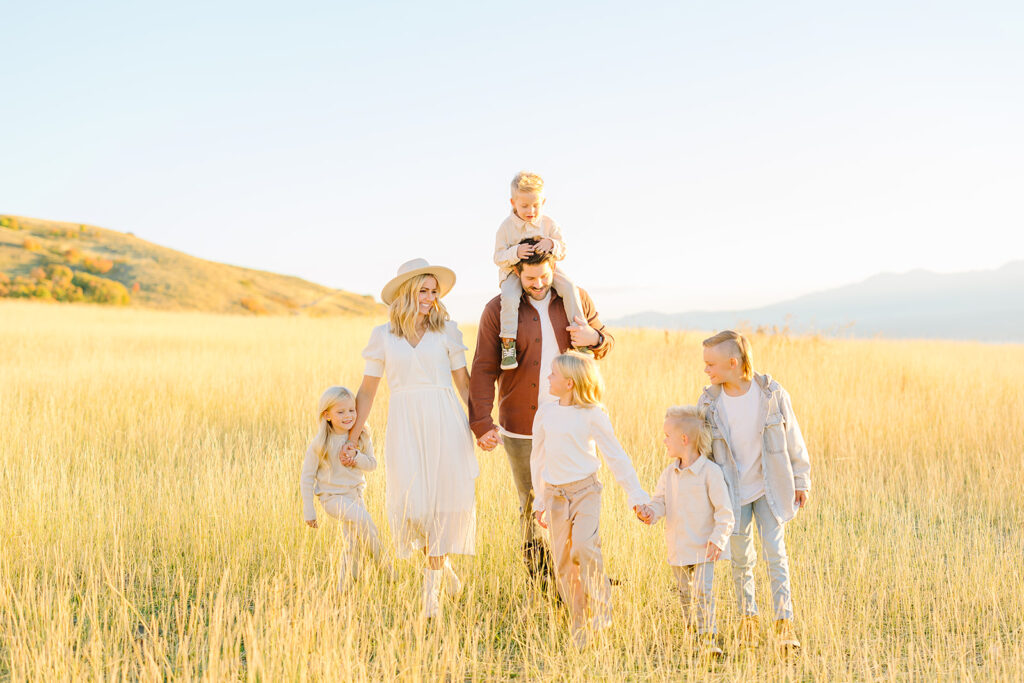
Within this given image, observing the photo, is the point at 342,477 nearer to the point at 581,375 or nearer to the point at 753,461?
the point at 581,375

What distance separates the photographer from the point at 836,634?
14.5ft

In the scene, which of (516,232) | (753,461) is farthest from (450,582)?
(516,232)

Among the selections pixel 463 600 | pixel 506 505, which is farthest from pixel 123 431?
pixel 463 600

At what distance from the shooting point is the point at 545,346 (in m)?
4.46

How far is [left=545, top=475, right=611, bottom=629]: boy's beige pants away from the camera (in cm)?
382

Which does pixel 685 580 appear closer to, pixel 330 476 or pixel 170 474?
pixel 330 476

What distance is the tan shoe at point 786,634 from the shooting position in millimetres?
3910

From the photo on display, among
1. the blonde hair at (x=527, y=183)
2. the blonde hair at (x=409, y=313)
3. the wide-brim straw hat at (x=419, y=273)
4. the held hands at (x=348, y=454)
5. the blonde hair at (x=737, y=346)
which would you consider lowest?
the held hands at (x=348, y=454)

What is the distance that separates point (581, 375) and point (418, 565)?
1845 mm

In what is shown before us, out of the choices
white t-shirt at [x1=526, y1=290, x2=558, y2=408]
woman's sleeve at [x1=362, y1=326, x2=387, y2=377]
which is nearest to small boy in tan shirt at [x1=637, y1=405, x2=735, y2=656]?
white t-shirt at [x1=526, y1=290, x2=558, y2=408]

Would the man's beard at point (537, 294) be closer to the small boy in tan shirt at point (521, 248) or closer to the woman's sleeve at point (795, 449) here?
the small boy in tan shirt at point (521, 248)

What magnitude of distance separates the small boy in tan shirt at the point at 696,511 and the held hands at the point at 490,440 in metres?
0.99

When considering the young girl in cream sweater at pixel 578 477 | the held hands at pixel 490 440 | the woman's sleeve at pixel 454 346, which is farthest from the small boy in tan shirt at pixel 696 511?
the woman's sleeve at pixel 454 346

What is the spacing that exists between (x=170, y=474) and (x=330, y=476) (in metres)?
3.45
